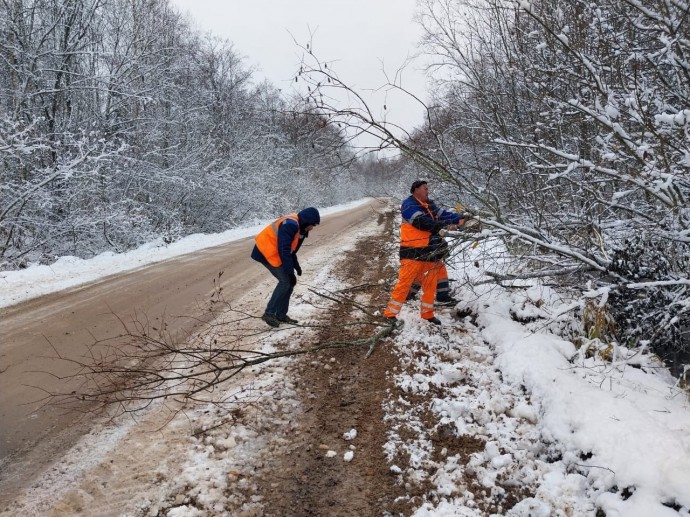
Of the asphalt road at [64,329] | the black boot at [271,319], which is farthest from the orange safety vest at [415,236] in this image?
the asphalt road at [64,329]

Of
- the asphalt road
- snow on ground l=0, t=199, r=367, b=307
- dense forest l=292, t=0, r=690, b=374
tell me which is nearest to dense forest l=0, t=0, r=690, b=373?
dense forest l=292, t=0, r=690, b=374

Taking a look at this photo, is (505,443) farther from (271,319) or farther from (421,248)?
(271,319)

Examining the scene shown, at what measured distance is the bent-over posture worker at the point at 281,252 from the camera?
5922 millimetres

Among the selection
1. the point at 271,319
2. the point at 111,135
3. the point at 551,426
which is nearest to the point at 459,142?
the point at 271,319

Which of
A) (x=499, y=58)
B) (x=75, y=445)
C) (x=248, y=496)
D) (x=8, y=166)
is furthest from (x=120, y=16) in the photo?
(x=248, y=496)

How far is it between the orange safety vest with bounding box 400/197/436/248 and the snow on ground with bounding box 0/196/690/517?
1420mm

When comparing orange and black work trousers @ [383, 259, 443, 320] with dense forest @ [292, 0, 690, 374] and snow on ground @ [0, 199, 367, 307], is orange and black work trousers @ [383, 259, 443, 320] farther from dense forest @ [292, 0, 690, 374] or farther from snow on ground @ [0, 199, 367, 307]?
snow on ground @ [0, 199, 367, 307]

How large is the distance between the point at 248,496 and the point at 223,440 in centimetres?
63

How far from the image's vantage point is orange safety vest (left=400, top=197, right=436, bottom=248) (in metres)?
5.70

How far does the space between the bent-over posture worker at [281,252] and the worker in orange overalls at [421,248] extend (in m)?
1.23

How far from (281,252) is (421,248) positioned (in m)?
1.81

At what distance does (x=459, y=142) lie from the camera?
10.9m

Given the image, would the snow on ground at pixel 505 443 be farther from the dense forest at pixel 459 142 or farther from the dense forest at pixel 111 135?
the dense forest at pixel 111 135

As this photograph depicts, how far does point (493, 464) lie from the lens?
3.14 m
